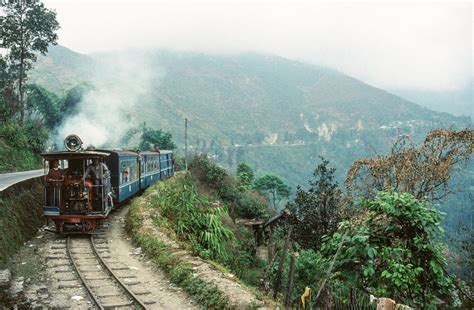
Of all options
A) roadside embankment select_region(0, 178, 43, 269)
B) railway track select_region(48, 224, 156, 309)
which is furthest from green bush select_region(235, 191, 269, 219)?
railway track select_region(48, 224, 156, 309)

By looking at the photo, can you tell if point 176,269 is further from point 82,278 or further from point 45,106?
point 45,106

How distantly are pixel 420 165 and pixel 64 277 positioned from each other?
15.3 meters

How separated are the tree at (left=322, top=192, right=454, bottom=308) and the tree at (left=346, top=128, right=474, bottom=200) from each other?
1146 cm

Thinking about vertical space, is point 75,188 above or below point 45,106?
below

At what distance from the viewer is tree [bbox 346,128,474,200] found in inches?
744

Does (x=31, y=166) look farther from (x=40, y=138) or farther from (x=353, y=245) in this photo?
(x=353, y=245)

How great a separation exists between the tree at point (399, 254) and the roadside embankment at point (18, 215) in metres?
7.61

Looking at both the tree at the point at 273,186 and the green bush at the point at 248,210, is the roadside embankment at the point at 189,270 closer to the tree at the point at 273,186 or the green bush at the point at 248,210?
the green bush at the point at 248,210

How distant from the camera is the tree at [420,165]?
18891 mm

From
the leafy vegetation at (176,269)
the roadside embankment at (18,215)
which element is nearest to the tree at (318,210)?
the leafy vegetation at (176,269)

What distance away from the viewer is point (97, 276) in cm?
1009

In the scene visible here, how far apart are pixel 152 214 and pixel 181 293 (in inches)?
242

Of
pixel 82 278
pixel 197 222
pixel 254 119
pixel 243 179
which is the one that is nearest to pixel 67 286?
pixel 82 278

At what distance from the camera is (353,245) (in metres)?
7.48
